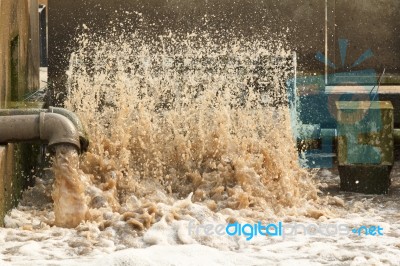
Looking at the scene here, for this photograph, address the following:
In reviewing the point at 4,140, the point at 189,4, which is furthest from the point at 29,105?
the point at 189,4

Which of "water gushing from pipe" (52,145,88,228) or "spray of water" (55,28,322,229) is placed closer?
"water gushing from pipe" (52,145,88,228)

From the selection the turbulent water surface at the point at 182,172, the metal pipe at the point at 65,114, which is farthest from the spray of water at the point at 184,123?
the metal pipe at the point at 65,114

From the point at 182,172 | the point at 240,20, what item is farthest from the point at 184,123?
the point at 240,20

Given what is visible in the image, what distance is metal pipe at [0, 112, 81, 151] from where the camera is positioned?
27.6ft

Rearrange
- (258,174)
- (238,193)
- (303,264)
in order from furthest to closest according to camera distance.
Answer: (258,174) < (238,193) < (303,264)

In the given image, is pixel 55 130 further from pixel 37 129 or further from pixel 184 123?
pixel 184 123

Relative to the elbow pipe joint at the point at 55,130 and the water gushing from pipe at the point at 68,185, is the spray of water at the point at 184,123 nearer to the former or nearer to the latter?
the water gushing from pipe at the point at 68,185

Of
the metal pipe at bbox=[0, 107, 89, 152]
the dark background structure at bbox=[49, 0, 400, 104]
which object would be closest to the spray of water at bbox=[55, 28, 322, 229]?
the dark background structure at bbox=[49, 0, 400, 104]

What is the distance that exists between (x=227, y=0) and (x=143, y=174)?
11.4 ft

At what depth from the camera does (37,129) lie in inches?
332

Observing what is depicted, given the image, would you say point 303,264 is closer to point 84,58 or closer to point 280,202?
point 280,202

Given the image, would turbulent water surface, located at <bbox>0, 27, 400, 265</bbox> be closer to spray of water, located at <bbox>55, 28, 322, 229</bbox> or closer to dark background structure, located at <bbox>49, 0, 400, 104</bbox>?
spray of water, located at <bbox>55, 28, 322, 229</bbox>

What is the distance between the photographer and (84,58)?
40.7 feet

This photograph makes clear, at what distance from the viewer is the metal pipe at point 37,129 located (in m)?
8.40
